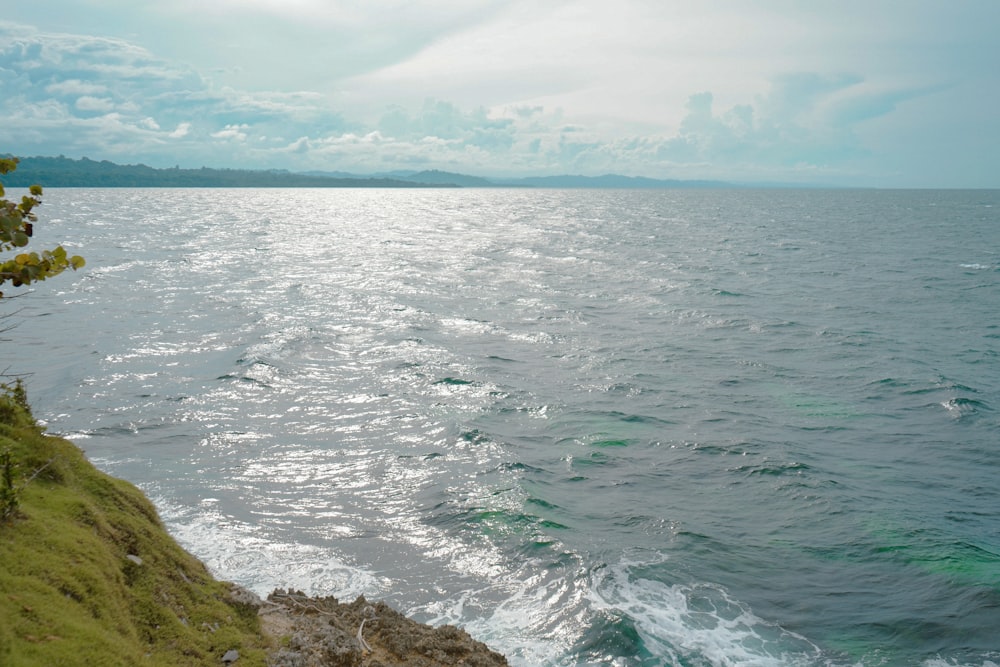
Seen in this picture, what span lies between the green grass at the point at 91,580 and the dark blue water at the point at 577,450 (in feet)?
12.3

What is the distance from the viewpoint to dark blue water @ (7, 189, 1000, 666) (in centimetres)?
1281

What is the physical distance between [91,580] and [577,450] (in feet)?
47.9

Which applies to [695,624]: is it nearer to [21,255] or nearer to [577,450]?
[577,450]

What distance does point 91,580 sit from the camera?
730 cm

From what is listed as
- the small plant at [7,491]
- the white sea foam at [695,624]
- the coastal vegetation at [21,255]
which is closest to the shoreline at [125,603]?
the small plant at [7,491]

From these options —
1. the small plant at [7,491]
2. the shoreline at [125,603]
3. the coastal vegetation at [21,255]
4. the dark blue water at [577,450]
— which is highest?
the coastal vegetation at [21,255]

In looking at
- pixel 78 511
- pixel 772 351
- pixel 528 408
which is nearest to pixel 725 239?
pixel 772 351

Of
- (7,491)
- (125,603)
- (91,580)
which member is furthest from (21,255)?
(125,603)

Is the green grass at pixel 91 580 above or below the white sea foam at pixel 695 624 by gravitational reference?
above

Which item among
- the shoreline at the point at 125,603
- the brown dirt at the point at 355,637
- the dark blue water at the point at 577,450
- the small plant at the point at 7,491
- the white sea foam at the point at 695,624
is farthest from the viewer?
the dark blue water at the point at 577,450

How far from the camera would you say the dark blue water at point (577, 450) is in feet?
42.0

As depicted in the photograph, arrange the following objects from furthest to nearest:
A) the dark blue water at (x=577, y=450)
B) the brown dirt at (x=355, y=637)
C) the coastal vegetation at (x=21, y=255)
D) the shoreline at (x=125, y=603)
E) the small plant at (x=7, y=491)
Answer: the dark blue water at (x=577, y=450), the brown dirt at (x=355, y=637), the small plant at (x=7, y=491), the shoreline at (x=125, y=603), the coastal vegetation at (x=21, y=255)

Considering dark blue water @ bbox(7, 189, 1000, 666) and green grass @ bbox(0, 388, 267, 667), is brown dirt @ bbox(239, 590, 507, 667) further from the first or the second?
dark blue water @ bbox(7, 189, 1000, 666)

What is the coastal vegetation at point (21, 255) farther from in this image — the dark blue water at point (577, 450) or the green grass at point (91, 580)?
the dark blue water at point (577, 450)
